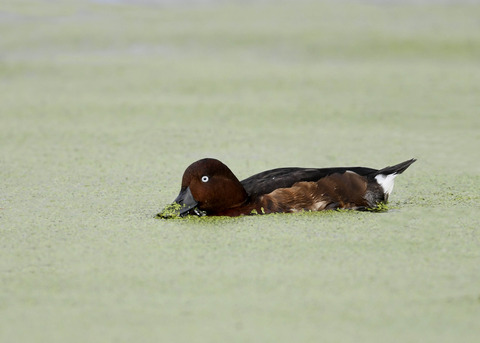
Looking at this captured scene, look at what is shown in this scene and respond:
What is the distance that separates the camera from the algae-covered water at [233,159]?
218cm

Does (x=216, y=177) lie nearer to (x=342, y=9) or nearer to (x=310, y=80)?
(x=310, y=80)

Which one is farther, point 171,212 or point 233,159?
point 233,159

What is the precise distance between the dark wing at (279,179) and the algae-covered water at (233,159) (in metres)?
0.16

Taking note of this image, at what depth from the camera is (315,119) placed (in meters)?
5.00

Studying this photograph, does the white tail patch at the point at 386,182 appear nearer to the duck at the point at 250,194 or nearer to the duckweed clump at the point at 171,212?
the duck at the point at 250,194

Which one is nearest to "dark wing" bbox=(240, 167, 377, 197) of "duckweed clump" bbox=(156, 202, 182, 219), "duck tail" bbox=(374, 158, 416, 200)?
"duck tail" bbox=(374, 158, 416, 200)

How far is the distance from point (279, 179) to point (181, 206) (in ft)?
1.33

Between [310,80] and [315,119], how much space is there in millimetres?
848

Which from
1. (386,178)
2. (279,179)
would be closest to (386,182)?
(386,178)

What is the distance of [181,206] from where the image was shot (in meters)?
3.17

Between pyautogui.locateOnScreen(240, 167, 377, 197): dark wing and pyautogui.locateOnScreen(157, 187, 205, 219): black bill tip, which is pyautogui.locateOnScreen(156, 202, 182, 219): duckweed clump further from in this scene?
pyautogui.locateOnScreen(240, 167, 377, 197): dark wing

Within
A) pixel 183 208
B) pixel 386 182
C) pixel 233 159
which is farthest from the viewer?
pixel 233 159

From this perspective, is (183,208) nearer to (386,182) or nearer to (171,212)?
(171,212)

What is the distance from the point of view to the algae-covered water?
85.7 inches
